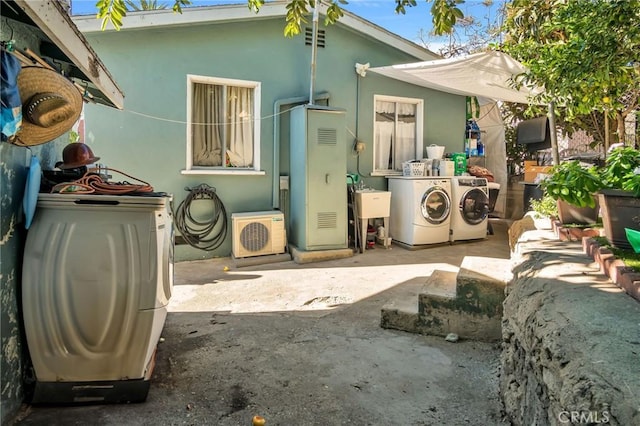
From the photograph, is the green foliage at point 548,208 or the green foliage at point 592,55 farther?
the green foliage at point 548,208

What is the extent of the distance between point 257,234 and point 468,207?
11.3 feet

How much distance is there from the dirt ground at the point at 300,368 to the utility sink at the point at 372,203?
1.90 meters

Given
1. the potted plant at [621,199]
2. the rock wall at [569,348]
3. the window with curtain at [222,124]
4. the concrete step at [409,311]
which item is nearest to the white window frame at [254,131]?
the window with curtain at [222,124]

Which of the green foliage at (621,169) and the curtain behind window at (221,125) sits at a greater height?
the curtain behind window at (221,125)

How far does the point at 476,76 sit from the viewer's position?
5.62 metres

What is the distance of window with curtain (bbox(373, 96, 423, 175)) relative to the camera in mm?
6820

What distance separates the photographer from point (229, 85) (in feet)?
18.9

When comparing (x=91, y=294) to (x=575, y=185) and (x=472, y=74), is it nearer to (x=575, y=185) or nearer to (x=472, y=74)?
(x=575, y=185)

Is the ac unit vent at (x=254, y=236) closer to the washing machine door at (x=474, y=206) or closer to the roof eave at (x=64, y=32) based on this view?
the roof eave at (x=64, y=32)

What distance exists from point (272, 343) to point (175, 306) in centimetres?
129

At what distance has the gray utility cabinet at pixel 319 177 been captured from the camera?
17.9 ft

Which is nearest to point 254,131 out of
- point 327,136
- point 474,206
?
point 327,136

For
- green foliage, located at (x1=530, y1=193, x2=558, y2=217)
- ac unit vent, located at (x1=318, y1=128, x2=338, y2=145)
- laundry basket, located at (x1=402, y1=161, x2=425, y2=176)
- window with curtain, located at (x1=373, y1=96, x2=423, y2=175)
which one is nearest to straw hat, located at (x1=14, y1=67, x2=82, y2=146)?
ac unit vent, located at (x1=318, y1=128, x2=338, y2=145)

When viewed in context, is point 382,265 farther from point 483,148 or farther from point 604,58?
point 483,148
